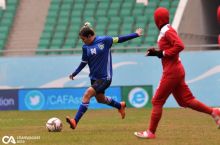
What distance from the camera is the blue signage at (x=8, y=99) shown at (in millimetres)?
24453

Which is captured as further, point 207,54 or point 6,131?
point 207,54

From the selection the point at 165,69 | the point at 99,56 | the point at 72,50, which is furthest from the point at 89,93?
the point at 72,50

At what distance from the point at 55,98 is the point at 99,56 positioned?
9.64 meters

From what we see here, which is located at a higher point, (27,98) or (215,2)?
(215,2)

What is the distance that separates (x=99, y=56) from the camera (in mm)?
14750

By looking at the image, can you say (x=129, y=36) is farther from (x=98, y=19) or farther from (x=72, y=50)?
(x=98, y=19)

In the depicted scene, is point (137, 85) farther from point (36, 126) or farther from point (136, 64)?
point (36, 126)

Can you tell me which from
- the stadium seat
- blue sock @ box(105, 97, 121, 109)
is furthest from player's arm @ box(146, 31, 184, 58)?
the stadium seat

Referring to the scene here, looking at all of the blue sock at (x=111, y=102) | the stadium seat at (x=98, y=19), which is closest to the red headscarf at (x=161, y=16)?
the blue sock at (x=111, y=102)

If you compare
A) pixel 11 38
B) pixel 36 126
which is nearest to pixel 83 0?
pixel 11 38

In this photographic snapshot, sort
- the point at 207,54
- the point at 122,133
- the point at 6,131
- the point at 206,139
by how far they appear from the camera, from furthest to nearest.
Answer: the point at 207,54 → the point at 6,131 → the point at 122,133 → the point at 206,139

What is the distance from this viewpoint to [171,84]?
1211 centimetres

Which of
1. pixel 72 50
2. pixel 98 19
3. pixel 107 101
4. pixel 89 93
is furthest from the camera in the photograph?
pixel 98 19

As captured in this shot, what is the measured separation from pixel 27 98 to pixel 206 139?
13.5 meters
